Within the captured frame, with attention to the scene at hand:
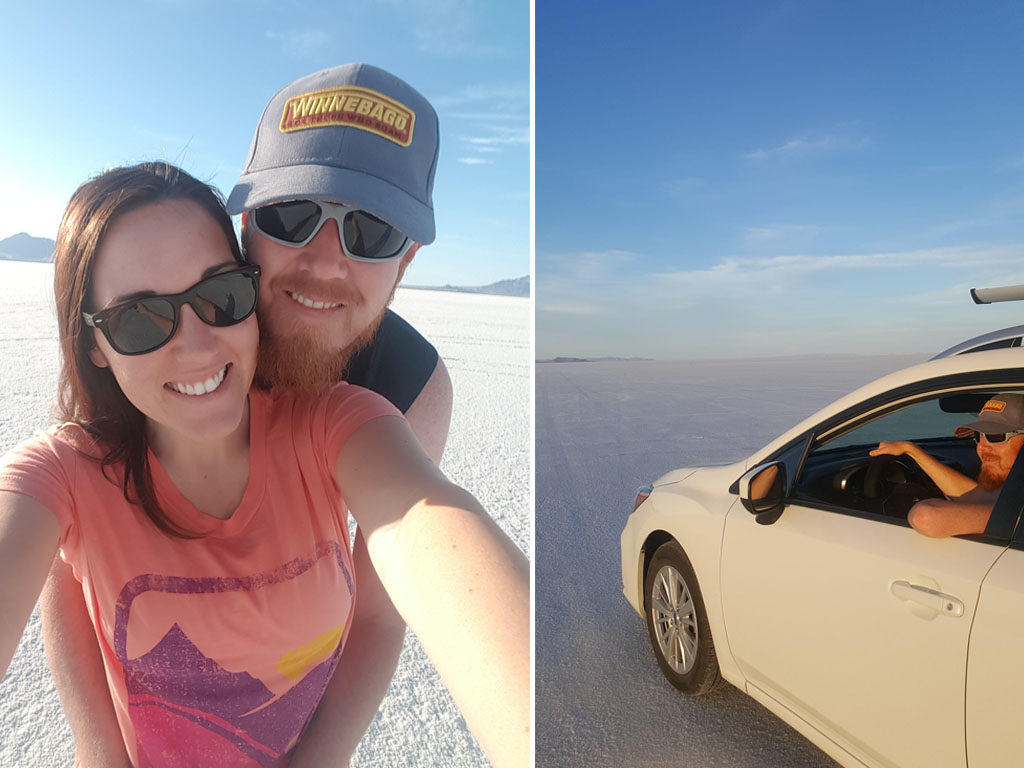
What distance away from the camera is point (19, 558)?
1402 mm

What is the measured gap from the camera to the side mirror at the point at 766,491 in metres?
2.45

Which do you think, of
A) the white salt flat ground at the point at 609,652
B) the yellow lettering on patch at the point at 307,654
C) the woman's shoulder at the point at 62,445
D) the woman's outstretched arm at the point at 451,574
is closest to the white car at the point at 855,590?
the white salt flat ground at the point at 609,652

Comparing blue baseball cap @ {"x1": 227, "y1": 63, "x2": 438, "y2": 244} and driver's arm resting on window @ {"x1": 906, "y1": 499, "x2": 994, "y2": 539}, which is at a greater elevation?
blue baseball cap @ {"x1": 227, "y1": 63, "x2": 438, "y2": 244}

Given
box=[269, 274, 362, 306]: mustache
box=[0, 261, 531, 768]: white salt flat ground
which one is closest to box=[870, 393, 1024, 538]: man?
box=[269, 274, 362, 306]: mustache

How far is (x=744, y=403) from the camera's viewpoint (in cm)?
1247

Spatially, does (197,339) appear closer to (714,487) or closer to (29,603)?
(29,603)

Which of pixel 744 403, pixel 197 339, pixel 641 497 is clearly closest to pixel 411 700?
pixel 641 497

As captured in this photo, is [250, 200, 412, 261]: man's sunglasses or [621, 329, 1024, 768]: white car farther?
[250, 200, 412, 261]: man's sunglasses

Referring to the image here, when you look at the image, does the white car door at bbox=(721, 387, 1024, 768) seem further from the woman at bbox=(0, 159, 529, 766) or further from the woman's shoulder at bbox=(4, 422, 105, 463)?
the woman's shoulder at bbox=(4, 422, 105, 463)

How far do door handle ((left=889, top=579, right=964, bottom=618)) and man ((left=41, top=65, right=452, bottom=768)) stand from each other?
156 centimetres

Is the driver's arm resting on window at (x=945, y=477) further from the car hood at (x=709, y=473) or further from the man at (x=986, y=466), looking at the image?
the car hood at (x=709, y=473)

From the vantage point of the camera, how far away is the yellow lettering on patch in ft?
5.93

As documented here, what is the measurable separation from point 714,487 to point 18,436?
245 inches

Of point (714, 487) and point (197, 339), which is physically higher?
point (197, 339)
